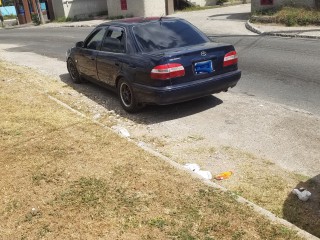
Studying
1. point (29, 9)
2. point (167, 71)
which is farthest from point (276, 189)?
point (29, 9)

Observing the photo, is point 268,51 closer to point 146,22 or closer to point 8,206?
point 146,22

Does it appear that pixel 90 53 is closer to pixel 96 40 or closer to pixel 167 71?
pixel 96 40

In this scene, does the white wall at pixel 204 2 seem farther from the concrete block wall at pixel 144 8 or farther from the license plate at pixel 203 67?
the license plate at pixel 203 67

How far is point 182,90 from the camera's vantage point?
651 cm

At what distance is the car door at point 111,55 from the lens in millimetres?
7293

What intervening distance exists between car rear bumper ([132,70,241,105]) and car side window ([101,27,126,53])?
97 centimetres

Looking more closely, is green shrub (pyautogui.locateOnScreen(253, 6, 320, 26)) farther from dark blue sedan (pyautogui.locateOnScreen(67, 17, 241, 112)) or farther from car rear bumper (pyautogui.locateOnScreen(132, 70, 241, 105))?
car rear bumper (pyautogui.locateOnScreen(132, 70, 241, 105))

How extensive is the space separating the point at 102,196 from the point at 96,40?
15.9ft

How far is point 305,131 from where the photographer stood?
5.94m

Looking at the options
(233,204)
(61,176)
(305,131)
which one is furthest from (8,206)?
(305,131)

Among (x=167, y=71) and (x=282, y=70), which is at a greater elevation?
(x=167, y=71)

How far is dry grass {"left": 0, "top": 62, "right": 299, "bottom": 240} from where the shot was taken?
3705 mm

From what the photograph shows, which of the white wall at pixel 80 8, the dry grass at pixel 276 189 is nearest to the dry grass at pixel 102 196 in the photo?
the dry grass at pixel 276 189

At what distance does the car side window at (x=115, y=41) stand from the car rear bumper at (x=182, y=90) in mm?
965
